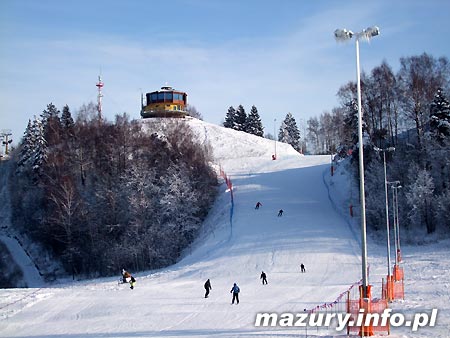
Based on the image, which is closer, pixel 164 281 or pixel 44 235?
pixel 164 281

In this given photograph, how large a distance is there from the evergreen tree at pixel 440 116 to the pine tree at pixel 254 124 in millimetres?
59727

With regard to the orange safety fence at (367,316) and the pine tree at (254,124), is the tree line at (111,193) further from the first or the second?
the pine tree at (254,124)

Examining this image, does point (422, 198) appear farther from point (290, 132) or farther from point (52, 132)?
point (290, 132)

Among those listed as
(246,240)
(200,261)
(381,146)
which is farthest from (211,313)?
(381,146)

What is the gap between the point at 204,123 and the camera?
9681cm

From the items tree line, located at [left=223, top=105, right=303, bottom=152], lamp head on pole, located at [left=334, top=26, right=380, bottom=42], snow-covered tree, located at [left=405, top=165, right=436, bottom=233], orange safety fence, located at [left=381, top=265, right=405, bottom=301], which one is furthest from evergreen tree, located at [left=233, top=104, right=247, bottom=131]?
lamp head on pole, located at [left=334, top=26, right=380, bottom=42]

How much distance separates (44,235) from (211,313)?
1547 inches

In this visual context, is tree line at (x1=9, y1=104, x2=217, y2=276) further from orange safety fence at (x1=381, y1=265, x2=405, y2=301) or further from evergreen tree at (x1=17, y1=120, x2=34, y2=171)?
orange safety fence at (x1=381, y1=265, x2=405, y2=301)

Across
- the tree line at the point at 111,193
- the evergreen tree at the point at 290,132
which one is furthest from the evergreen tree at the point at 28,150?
the evergreen tree at the point at 290,132

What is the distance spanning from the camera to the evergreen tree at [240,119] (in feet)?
347

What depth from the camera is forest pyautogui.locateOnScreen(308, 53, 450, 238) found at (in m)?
43.8

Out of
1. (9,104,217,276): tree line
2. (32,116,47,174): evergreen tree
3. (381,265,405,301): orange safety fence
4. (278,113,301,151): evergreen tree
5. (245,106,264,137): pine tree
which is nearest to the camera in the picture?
(381,265,405,301): orange safety fence

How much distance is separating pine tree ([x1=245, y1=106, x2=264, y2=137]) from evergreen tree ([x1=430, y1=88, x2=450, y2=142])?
5973cm

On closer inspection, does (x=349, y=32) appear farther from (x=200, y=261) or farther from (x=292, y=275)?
(x=200, y=261)
